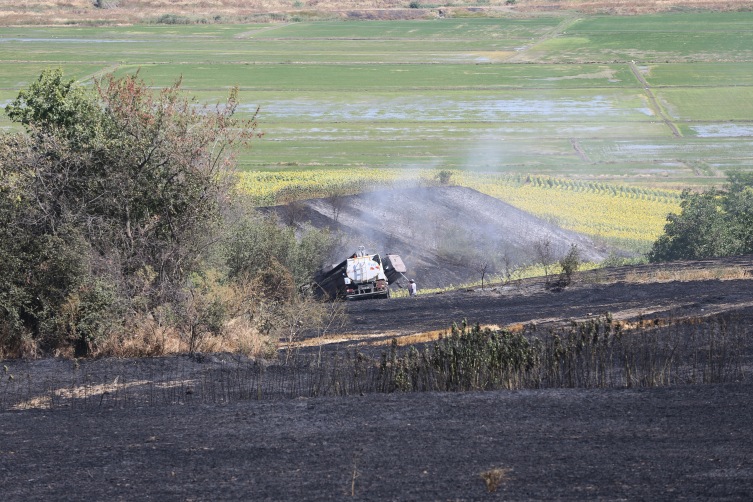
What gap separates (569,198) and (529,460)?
48147 mm

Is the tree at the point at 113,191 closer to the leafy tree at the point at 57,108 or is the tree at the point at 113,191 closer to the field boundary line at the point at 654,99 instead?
the leafy tree at the point at 57,108

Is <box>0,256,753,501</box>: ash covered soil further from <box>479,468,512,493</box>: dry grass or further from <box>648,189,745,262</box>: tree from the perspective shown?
<box>648,189,745,262</box>: tree

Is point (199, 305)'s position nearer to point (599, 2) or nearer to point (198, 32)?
point (198, 32)

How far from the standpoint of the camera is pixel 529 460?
888cm

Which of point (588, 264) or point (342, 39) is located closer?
point (588, 264)

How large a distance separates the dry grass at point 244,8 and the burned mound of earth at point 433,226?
430ft

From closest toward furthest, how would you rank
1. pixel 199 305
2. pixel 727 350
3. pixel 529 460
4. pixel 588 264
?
pixel 529 460
pixel 727 350
pixel 199 305
pixel 588 264

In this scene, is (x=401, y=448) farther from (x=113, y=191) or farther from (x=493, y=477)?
(x=113, y=191)

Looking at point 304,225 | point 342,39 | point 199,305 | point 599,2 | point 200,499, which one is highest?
point 599,2

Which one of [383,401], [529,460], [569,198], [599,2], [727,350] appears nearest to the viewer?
[529,460]

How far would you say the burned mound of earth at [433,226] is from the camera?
125 ft

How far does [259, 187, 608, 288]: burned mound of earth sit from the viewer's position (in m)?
38.0

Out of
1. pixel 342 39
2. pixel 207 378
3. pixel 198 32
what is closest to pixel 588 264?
pixel 207 378

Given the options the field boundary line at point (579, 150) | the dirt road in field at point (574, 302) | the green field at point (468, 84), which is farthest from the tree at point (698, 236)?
the field boundary line at point (579, 150)
